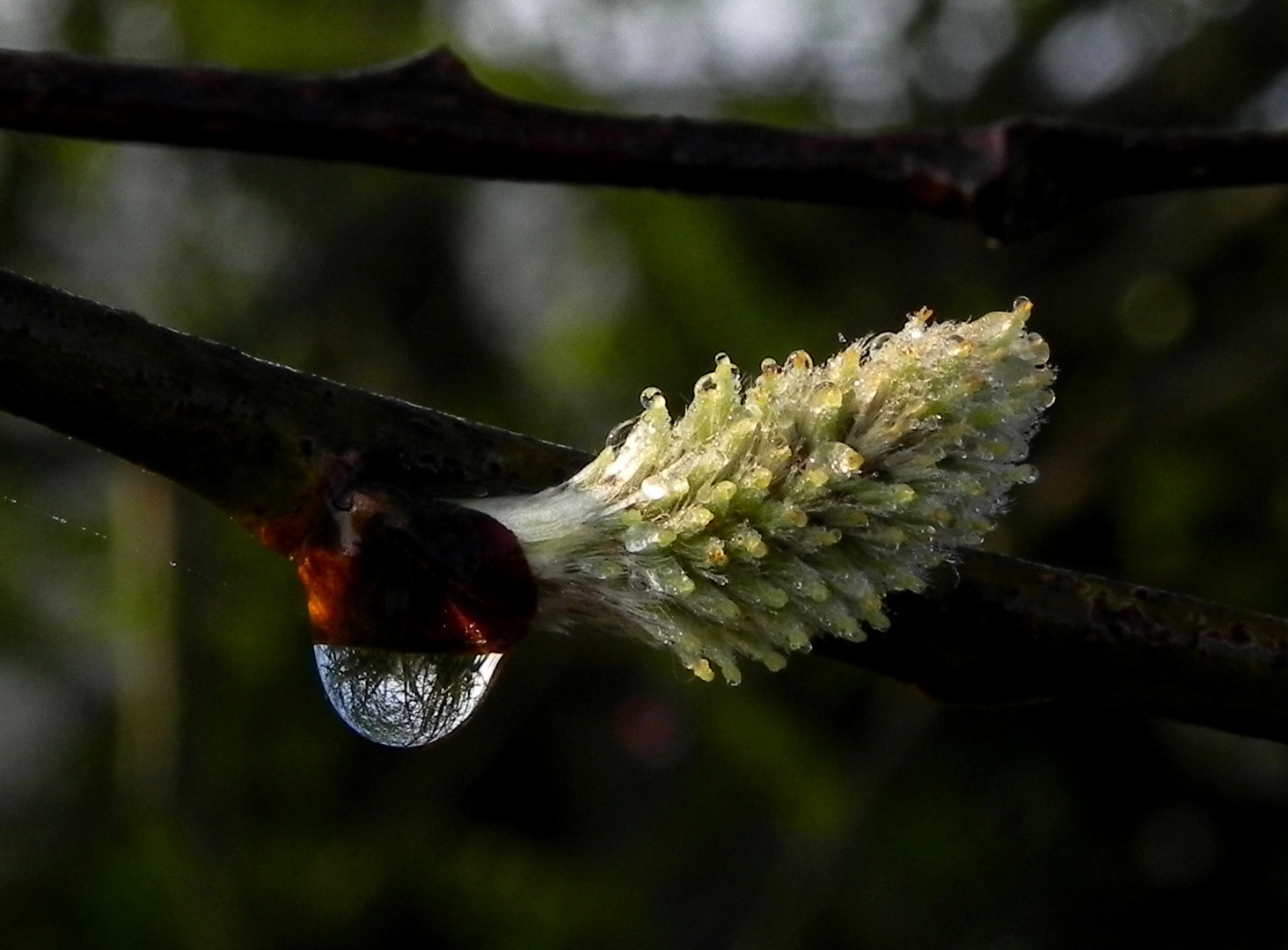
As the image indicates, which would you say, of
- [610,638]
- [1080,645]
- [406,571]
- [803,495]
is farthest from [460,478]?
[610,638]

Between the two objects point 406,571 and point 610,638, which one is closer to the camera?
point 406,571

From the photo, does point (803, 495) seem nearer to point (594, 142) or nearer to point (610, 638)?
point (594, 142)

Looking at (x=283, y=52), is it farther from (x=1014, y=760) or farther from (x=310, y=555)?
(x=310, y=555)

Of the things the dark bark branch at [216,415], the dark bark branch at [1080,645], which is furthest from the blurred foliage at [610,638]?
the dark bark branch at [216,415]

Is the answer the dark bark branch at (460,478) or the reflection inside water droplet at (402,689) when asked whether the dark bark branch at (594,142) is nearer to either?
the dark bark branch at (460,478)

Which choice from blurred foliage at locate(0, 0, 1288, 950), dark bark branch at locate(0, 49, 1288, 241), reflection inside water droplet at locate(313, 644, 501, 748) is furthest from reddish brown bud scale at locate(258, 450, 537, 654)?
blurred foliage at locate(0, 0, 1288, 950)

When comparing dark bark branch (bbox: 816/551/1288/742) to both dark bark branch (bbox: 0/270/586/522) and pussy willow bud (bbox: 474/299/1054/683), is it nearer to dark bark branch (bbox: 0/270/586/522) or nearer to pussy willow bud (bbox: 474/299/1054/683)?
pussy willow bud (bbox: 474/299/1054/683)
